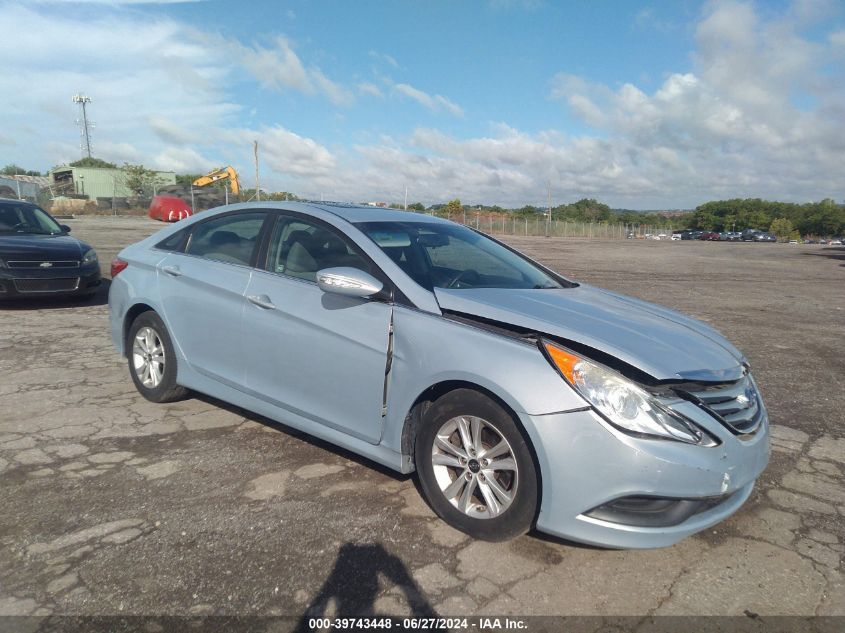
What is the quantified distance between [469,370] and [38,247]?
24.4 ft

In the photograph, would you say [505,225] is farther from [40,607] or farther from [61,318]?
[40,607]

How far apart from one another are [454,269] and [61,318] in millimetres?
6332

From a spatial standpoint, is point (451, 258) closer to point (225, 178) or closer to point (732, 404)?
point (732, 404)

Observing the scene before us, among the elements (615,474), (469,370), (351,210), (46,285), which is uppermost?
(351,210)

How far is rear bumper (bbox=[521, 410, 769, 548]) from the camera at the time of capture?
8.54 ft

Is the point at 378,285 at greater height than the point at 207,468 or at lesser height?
greater

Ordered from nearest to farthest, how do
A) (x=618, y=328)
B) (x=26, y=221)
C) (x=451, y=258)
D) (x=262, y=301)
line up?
(x=618, y=328) < (x=262, y=301) < (x=451, y=258) < (x=26, y=221)

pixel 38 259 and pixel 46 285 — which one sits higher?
pixel 38 259

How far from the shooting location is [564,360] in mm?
2783

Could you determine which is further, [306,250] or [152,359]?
[152,359]

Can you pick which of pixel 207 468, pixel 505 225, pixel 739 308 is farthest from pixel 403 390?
pixel 505 225

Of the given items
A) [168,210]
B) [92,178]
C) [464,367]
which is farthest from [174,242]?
[92,178]

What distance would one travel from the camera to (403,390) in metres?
3.18

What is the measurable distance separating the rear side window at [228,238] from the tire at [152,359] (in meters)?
0.62
